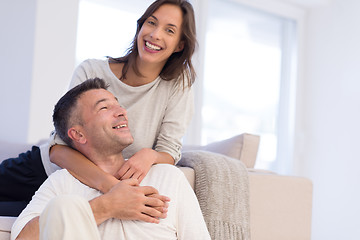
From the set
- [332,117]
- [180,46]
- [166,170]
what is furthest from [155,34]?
[332,117]

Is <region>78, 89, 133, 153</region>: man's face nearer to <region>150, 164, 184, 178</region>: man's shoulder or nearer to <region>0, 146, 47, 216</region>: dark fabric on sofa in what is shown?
<region>150, 164, 184, 178</region>: man's shoulder

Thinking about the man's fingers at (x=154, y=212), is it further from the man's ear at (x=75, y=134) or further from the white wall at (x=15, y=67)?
the white wall at (x=15, y=67)

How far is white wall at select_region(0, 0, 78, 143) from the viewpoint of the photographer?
330 centimetres

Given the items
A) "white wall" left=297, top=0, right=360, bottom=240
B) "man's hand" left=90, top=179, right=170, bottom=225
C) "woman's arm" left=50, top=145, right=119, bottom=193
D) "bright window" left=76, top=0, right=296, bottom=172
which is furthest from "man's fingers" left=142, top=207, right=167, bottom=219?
"white wall" left=297, top=0, right=360, bottom=240

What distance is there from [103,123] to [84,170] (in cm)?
16

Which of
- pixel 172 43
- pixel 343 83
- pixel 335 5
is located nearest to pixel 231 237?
pixel 172 43

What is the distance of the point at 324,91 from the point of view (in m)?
4.55

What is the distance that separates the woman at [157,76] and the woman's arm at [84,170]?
287 millimetres

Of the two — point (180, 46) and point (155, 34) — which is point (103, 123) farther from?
point (180, 46)

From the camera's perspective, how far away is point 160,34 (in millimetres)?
1783

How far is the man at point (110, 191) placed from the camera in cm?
132

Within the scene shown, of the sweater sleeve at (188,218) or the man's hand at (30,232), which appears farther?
the sweater sleeve at (188,218)

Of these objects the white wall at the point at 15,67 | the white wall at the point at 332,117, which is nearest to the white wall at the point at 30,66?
the white wall at the point at 15,67

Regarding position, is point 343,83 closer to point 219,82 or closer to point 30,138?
point 219,82
